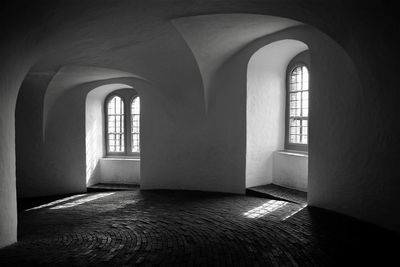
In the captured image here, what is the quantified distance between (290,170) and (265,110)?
6.07 ft

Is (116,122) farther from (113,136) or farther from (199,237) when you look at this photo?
(199,237)

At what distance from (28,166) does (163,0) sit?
9.67 m

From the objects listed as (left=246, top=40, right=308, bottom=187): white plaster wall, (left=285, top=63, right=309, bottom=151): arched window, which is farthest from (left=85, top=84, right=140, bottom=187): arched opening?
(left=285, top=63, right=309, bottom=151): arched window

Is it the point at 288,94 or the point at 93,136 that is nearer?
the point at 288,94

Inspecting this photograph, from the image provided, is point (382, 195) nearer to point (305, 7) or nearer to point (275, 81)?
point (305, 7)

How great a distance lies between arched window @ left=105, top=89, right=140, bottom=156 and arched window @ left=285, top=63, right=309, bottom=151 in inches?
244

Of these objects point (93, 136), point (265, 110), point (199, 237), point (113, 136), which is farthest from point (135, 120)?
point (199, 237)

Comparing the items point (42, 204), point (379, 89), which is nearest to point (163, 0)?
point (379, 89)

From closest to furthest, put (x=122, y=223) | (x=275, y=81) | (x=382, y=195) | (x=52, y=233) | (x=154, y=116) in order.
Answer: (x=382, y=195)
(x=52, y=233)
(x=122, y=223)
(x=275, y=81)
(x=154, y=116)

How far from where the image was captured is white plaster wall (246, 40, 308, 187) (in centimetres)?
941

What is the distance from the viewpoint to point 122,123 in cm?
1373

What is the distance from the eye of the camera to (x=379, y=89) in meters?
5.57

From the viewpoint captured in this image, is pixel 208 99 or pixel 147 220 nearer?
pixel 147 220

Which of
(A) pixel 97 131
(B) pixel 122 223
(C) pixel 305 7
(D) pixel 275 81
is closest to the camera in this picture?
(C) pixel 305 7
